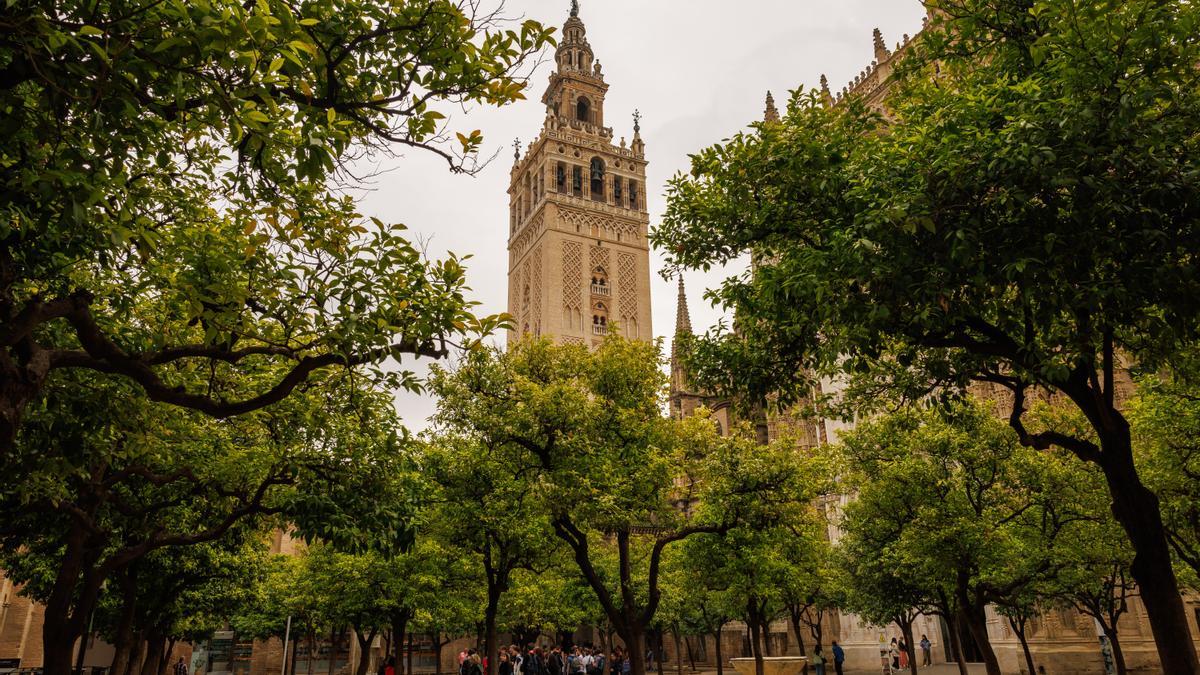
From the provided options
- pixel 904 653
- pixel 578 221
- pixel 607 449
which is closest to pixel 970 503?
pixel 607 449

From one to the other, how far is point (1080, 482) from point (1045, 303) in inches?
640

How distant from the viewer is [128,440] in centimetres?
1034

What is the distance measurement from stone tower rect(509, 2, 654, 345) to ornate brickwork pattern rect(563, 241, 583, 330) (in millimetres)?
83

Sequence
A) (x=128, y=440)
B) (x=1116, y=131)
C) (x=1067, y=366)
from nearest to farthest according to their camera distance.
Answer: (x=1116, y=131) → (x=1067, y=366) → (x=128, y=440)

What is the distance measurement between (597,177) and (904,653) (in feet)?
161

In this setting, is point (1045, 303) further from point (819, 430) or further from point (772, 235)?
point (819, 430)

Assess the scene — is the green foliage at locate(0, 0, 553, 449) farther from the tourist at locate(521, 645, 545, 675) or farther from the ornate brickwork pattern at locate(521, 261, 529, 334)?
the ornate brickwork pattern at locate(521, 261, 529, 334)

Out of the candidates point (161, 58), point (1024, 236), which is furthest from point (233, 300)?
point (1024, 236)

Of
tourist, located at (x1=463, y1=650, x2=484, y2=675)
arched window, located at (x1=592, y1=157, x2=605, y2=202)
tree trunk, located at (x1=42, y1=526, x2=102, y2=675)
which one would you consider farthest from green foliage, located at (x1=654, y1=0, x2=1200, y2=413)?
arched window, located at (x1=592, y1=157, x2=605, y2=202)

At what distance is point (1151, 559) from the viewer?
28.5ft

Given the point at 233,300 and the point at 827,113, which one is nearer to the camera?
the point at 233,300

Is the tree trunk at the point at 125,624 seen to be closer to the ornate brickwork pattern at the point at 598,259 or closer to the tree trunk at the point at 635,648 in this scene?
the tree trunk at the point at 635,648

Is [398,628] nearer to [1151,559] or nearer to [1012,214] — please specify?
[1151,559]

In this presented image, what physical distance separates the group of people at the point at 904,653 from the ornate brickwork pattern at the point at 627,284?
3579 centimetres
